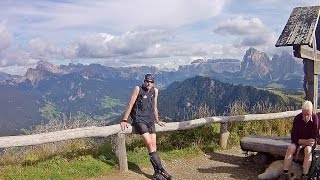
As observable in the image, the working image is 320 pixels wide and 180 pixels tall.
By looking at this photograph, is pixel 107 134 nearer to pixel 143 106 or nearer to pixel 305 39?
pixel 143 106

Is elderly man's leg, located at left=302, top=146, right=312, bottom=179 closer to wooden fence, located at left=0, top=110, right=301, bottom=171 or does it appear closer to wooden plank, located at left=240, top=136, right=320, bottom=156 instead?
wooden plank, located at left=240, top=136, right=320, bottom=156

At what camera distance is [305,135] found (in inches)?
293

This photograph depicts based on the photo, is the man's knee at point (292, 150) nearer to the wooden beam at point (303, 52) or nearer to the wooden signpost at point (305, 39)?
the wooden signpost at point (305, 39)

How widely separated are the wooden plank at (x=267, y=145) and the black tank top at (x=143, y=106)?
2.49 m

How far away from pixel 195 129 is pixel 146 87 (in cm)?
331

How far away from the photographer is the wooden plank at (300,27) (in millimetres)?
8422

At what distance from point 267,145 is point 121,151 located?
9.97 ft

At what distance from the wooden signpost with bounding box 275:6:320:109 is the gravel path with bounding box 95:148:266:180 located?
204 cm

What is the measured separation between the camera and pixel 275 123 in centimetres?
1258

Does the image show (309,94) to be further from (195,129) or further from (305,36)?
(195,129)

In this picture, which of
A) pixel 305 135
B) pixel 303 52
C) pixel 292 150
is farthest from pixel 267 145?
pixel 303 52

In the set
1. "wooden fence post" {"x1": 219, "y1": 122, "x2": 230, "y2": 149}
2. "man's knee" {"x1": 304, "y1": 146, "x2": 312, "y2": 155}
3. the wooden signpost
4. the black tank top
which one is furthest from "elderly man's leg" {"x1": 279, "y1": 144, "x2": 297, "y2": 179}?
"wooden fence post" {"x1": 219, "y1": 122, "x2": 230, "y2": 149}

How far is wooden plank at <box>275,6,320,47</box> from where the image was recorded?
842 centimetres

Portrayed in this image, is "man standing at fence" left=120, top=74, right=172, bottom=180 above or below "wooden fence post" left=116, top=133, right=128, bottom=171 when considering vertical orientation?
Result: above
